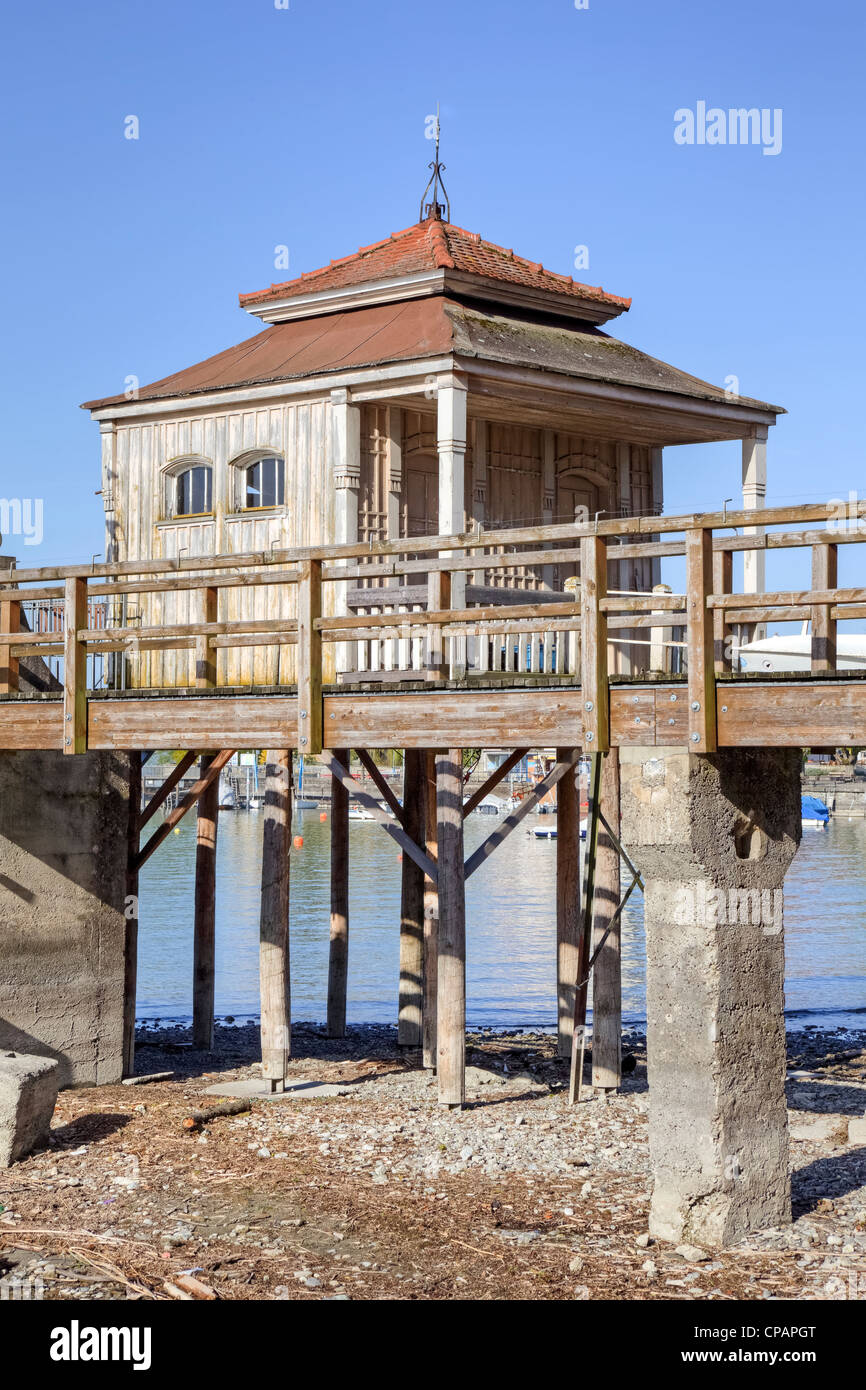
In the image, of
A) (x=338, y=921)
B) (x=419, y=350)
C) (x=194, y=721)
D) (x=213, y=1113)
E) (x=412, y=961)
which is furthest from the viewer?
(x=338, y=921)

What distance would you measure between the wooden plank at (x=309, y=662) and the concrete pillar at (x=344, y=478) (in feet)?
11.9

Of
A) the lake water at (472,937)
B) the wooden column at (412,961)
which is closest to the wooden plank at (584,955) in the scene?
the wooden column at (412,961)

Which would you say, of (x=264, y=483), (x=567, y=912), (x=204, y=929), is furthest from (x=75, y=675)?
(x=204, y=929)

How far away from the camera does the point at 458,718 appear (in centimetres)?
1020

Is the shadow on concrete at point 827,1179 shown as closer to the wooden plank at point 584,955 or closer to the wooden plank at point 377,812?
the wooden plank at point 584,955

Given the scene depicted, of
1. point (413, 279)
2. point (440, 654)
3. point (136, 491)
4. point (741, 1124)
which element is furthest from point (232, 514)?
point (741, 1124)

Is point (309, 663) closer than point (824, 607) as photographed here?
No

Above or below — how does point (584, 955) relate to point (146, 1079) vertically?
above

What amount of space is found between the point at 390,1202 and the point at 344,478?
6817mm

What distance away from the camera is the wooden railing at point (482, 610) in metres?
8.73

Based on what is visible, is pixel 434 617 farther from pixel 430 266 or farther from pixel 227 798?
pixel 227 798

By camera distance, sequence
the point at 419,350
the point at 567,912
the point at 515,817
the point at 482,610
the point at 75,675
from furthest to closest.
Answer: the point at 567,912 < the point at 515,817 < the point at 419,350 < the point at 75,675 < the point at 482,610

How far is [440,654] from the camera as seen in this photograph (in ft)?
39.7

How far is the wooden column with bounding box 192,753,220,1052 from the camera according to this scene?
17.5 metres
